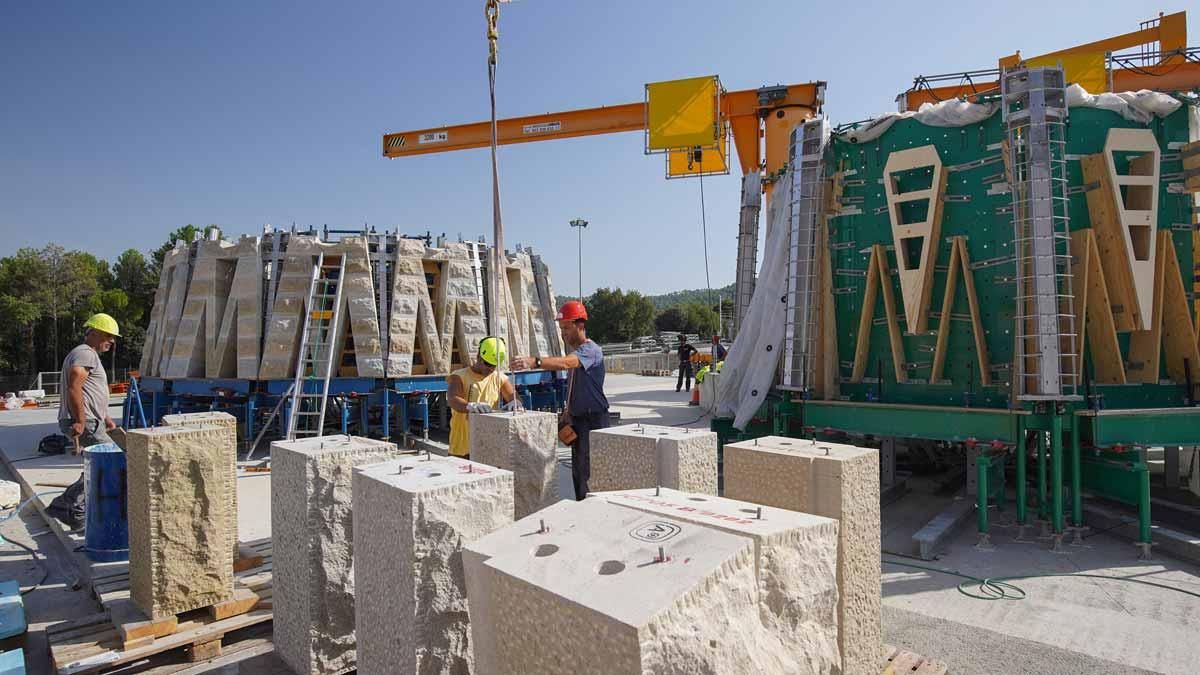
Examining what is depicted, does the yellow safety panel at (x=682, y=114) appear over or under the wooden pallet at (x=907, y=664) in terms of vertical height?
over

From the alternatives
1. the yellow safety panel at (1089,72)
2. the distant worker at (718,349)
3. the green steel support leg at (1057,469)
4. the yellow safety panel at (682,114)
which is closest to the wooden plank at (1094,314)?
the green steel support leg at (1057,469)

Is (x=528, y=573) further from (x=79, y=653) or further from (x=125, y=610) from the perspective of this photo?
(x=125, y=610)

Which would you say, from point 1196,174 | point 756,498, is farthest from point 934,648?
point 1196,174

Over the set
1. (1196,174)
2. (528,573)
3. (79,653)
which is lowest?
(79,653)

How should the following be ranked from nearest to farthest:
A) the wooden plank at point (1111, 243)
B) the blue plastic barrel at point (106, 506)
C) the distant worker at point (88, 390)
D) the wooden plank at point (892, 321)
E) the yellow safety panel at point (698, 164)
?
1. the blue plastic barrel at point (106, 506)
2. the distant worker at point (88, 390)
3. the wooden plank at point (1111, 243)
4. the wooden plank at point (892, 321)
5. the yellow safety panel at point (698, 164)

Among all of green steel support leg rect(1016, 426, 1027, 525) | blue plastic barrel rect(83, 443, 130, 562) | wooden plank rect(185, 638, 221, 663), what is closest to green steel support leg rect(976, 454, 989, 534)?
green steel support leg rect(1016, 426, 1027, 525)

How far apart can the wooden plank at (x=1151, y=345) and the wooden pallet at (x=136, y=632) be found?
28.0ft

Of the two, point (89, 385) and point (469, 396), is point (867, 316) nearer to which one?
point (469, 396)

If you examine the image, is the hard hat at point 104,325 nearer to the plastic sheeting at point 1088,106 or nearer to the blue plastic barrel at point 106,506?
the blue plastic barrel at point 106,506

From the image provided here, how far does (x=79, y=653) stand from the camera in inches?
155

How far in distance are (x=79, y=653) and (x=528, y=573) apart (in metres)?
3.43

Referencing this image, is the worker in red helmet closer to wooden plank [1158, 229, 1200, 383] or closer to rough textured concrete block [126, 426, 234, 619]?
rough textured concrete block [126, 426, 234, 619]

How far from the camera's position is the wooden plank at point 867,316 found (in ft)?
27.3

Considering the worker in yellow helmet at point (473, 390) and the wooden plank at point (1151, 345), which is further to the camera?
the wooden plank at point (1151, 345)
